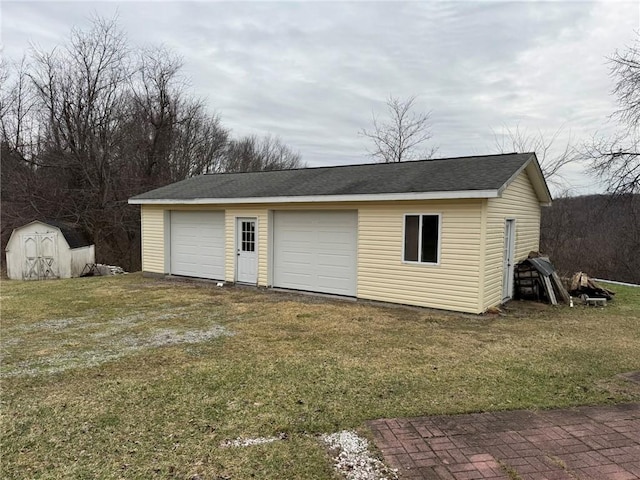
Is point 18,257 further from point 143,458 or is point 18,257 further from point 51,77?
point 143,458

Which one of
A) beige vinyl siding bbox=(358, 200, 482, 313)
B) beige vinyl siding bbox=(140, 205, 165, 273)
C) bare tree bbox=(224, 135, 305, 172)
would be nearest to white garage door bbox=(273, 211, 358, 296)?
beige vinyl siding bbox=(358, 200, 482, 313)

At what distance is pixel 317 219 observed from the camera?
9.93m

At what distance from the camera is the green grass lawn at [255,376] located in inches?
119

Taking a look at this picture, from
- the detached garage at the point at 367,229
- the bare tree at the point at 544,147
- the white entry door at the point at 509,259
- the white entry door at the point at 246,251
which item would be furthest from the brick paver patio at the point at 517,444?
the bare tree at the point at 544,147

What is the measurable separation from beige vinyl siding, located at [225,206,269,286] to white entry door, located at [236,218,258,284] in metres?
0.11

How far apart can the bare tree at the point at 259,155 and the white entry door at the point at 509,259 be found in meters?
23.0

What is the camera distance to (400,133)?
81.5 feet

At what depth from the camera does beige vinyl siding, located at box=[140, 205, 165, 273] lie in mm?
12586

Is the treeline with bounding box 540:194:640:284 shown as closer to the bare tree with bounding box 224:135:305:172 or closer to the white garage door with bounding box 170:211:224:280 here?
the white garage door with bounding box 170:211:224:280

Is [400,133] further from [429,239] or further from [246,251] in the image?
[429,239]

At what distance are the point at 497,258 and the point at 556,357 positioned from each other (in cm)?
331

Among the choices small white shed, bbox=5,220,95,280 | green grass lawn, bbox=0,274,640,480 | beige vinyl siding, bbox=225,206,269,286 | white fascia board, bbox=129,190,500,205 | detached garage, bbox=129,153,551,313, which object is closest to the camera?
green grass lawn, bbox=0,274,640,480

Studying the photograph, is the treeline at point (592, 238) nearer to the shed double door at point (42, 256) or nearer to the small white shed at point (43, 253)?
the small white shed at point (43, 253)

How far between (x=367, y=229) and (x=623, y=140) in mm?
11328
